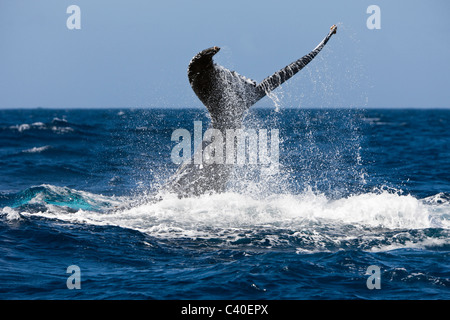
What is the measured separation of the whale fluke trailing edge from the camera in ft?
28.2

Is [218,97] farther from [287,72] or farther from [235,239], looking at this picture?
[235,239]

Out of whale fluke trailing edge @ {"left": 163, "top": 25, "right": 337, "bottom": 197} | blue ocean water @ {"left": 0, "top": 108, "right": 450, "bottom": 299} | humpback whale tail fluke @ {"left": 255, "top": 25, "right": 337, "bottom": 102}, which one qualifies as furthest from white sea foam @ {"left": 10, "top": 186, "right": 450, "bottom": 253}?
humpback whale tail fluke @ {"left": 255, "top": 25, "right": 337, "bottom": 102}

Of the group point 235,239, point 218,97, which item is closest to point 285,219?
point 235,239

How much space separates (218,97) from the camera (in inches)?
375

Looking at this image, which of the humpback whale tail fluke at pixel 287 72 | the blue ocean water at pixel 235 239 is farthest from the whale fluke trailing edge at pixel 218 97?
the blue ocean water at pixel 235 239

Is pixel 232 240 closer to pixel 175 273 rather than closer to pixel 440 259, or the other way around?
pixel 175 273

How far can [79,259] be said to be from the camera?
8.17m

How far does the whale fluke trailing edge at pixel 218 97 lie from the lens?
28.2 ft

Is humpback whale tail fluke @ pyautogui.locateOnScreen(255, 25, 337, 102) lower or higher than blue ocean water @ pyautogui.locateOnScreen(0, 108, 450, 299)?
higher

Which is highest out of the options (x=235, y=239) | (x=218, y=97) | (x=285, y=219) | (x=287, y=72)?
(x=287, y=72)

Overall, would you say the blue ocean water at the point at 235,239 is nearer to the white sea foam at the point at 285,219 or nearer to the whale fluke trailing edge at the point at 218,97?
the white sea foam at the point at 285,219

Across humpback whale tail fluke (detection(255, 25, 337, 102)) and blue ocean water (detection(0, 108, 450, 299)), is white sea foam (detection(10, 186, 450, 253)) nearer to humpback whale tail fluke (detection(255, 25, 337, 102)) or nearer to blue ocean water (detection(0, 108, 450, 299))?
blue ocean water (detection(0, 108, 450, 299))
